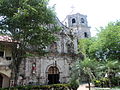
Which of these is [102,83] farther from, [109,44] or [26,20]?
[26,20]

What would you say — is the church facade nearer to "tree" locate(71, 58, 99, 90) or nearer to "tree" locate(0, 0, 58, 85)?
"tree" locate(0, 0, 58, 85)

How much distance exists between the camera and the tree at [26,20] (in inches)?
440

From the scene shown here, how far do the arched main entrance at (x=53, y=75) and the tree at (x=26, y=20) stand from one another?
8.67 meters

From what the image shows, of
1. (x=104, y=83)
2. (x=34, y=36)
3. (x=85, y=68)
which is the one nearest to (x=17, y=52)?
(x=34, y=36)

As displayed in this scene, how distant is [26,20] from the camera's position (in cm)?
1165

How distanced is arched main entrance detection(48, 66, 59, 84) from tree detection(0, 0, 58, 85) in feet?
28.5

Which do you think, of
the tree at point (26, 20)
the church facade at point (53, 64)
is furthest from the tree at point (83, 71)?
the church facade at point (53, 64)

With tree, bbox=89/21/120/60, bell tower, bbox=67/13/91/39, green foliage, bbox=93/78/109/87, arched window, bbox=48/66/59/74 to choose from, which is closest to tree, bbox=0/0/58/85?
arched window, bbox=48/66/59/74

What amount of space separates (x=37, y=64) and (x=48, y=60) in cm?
212

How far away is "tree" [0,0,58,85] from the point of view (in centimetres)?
1118

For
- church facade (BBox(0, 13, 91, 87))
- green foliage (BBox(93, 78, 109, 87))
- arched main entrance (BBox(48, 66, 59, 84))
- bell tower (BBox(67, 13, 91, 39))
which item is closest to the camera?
green foliage (BBox(93, 78, 109, 87))

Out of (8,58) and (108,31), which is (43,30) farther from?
(108,31)

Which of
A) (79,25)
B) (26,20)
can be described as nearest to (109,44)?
(79,25)

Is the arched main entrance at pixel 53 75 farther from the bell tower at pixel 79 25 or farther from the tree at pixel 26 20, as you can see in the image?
the bell tower at pixel 79 25
